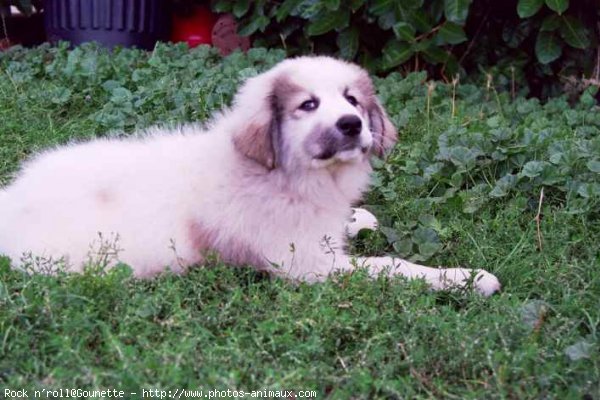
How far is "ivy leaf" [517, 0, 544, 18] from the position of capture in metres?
6.95

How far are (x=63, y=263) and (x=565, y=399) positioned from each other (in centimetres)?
206

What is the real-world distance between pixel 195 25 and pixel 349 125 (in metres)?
4.99

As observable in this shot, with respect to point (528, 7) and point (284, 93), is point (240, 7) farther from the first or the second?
point (284, 93)

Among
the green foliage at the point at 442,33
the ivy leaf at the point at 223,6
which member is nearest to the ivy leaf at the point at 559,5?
the green foliage at the point at 442,33

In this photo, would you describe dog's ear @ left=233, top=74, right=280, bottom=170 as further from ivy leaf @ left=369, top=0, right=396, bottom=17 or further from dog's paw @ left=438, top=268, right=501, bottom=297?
ivy leaf @ left=369, top=0, right=396, bottom=17

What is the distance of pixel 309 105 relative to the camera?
4.15 metres

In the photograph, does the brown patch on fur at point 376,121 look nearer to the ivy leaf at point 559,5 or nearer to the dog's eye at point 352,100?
the dog's eye at point 352,100

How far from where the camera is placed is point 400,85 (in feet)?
22.6

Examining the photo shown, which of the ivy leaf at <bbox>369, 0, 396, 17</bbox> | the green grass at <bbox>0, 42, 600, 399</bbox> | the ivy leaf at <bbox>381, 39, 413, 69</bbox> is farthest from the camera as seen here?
the ivy leaf at <bbox>381, 39, 413, 69</bbox>

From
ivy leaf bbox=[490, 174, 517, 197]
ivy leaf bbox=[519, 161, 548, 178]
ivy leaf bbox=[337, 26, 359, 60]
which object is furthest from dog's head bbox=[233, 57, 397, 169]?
ivy leaf bbox=[337, 26, 359, 60]

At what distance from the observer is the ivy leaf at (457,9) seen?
7.00 meters

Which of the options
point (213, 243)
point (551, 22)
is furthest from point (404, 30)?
point (213, 243)

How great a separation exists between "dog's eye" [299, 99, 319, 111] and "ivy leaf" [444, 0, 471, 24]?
3205 mm

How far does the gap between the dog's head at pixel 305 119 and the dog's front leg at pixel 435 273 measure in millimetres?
465
